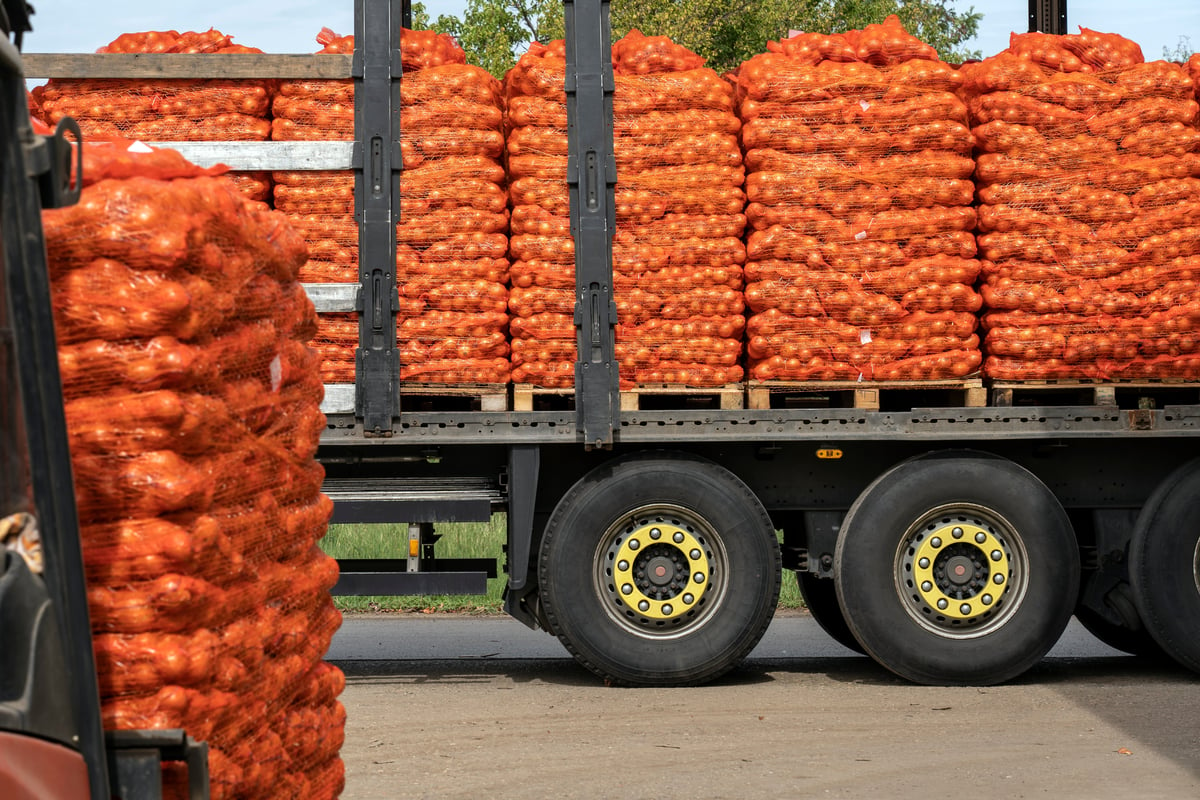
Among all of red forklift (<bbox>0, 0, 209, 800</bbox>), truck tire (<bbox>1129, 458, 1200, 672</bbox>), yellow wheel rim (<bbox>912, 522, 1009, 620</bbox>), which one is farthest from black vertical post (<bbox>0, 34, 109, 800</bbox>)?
truck tire (<bbox>1129, 458, 1200, 672</bbox>)

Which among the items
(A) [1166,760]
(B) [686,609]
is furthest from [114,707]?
(B) [686,609]

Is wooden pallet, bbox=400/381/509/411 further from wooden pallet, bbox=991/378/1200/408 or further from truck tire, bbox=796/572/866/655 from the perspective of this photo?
wooden pallet, bbox=991/378/1200/408

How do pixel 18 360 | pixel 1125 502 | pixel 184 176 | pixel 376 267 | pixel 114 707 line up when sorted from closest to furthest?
pixel 18 360 < pixel 114 707 < pixel 184 176 < pixel 376 267 < pixel 1125 502

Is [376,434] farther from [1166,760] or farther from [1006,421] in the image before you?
[1166,760]

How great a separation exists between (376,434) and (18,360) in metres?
6.05

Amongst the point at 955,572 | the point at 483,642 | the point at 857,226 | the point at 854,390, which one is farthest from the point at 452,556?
the point at 857,226

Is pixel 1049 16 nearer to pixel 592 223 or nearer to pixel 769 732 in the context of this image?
pixel 592 223

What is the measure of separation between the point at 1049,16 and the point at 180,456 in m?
10.1

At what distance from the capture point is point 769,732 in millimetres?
7766

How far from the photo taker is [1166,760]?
709 centimetres

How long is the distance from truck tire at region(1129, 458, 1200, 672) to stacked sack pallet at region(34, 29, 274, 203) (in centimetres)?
541

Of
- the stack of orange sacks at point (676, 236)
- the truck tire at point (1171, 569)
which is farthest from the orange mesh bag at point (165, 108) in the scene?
the truck tire at point (1171, 569)

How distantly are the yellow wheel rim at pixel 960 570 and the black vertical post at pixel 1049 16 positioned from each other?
4629mm

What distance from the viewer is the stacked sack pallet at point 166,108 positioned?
873cm
